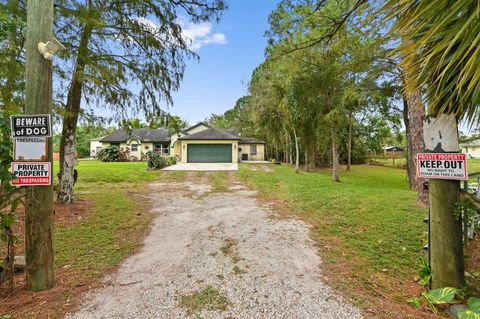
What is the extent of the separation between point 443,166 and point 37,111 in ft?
14.4

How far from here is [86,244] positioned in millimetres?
4125

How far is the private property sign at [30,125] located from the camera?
2539 mm

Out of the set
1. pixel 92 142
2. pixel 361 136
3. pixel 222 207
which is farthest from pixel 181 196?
pixel 92 142

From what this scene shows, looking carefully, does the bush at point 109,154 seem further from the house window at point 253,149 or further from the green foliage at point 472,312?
the green foliage at point 472,312

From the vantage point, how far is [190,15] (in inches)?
232

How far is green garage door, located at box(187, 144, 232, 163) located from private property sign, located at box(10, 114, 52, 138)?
20956mm

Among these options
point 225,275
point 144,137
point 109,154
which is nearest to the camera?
point 225,275

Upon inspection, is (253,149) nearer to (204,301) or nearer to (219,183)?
(219,183)

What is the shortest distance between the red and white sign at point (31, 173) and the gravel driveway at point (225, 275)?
1.37m

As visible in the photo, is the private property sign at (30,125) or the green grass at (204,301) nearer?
the green grass at (204,301)

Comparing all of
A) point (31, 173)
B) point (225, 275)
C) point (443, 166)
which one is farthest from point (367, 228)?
point (31, 173)

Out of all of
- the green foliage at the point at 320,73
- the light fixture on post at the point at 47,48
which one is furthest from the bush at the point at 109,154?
the light fixture on post at the point at 47,48

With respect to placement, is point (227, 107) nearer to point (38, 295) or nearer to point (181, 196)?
point (181, 196)

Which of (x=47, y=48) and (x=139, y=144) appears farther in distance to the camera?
(x=139, y=144)
